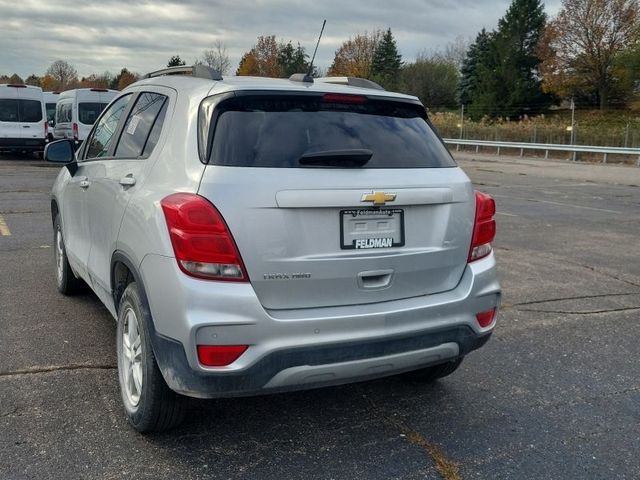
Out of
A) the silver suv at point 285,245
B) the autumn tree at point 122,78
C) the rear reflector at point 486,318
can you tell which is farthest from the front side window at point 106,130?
the autumn tree at point 122,78

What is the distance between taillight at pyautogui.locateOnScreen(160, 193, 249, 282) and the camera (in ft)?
8.82

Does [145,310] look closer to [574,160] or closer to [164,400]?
[164,400]

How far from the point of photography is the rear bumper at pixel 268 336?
2662 mm

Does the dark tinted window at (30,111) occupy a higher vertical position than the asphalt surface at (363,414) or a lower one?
higher

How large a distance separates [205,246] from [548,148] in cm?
3584

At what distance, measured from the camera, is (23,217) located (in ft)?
32.8

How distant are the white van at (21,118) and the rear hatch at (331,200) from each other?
22103 mm

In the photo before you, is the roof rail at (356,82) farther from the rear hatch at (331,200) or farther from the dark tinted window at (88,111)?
the dark tinted window at (88,111)

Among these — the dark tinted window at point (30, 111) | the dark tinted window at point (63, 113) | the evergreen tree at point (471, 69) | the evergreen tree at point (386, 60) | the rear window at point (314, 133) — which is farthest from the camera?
the evergreen tree at point (386, 60)

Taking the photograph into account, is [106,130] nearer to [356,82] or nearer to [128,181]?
[128,181]

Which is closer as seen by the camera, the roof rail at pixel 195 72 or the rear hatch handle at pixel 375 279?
the rear hatch handle at pixel 375 279

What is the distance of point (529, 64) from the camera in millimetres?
61344

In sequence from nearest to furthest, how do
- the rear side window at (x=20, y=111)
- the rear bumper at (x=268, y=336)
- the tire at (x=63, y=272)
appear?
the rear bumper at (x=268, y=336), the tire at (x=63, y=272), the rear side window at (x=20, y=111)

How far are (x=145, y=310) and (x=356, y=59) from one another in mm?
79610
